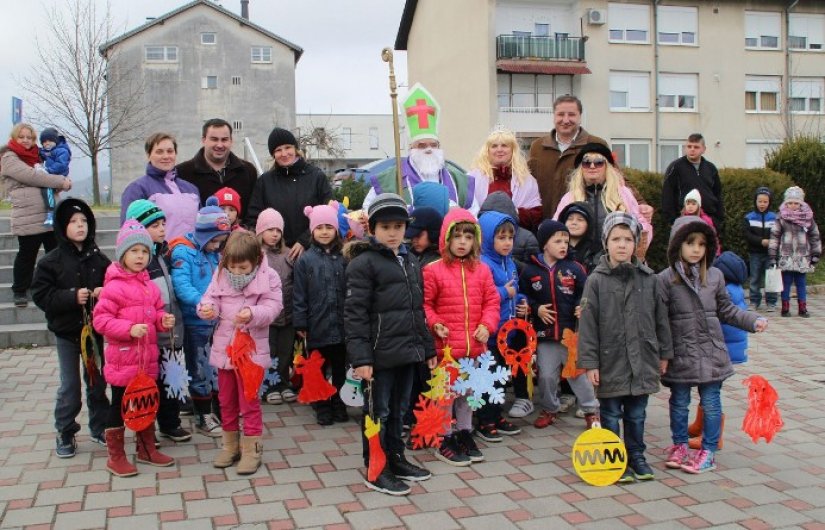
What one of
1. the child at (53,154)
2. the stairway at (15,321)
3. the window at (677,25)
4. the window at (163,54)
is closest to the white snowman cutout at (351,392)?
the stairway at (15,321)

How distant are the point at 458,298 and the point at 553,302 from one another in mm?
927

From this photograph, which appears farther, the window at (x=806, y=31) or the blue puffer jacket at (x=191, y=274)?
the window at (x=806, y=31)

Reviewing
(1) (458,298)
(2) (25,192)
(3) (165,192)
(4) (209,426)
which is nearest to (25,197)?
(2) (25,192)

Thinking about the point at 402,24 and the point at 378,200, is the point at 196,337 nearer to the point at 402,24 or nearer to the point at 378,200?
the point at 378,200

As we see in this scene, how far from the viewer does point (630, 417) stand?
4.54 meters

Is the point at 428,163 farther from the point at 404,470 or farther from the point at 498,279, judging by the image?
the point at 404,470

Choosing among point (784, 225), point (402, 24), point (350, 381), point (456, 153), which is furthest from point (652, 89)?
point (350, 381)

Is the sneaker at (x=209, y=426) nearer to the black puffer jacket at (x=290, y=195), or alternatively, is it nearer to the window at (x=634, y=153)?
the black puffer jacket at (x=290, y=195)

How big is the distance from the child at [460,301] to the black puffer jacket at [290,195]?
5.64 feet

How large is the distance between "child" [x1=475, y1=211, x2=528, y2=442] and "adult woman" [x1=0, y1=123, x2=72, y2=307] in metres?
5.83

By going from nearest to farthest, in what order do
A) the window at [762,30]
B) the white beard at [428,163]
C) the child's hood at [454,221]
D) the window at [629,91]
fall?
the child's hood at [454,221], the white beard at [428,163], the window at [629,91], the window at [762,30]

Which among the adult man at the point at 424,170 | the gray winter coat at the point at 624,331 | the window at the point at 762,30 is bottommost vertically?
the gray winter coat at the point at 624,331

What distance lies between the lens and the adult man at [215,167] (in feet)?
20.6

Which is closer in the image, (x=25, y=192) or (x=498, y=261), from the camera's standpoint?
(x=498, y=261)
